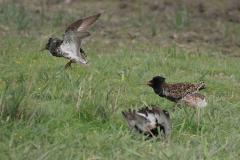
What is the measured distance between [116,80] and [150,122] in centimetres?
241

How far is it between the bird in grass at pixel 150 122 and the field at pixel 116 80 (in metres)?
0.12

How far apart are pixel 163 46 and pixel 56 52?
3.73 meters

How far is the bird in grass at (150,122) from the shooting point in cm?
440

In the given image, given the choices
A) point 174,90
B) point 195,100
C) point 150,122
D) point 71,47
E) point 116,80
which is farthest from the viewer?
point 71,47

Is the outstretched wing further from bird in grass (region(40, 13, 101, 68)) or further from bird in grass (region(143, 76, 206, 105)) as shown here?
bird in grass (region(40, 13, 101, 68))

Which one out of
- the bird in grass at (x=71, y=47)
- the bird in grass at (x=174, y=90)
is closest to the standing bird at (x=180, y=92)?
the bird in grass at (x=174, y=90)

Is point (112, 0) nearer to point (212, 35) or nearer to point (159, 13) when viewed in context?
point (159, 13)

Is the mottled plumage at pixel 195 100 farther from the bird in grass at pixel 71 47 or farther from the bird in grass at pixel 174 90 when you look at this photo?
the bird in grass at pixel 71 47

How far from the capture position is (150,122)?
443 centimetres

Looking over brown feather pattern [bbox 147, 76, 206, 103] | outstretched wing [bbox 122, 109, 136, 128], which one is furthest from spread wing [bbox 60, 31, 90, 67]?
outstretched wing [bbox 122, 109, 136, 128]

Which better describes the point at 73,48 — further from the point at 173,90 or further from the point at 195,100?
the point at 195,100

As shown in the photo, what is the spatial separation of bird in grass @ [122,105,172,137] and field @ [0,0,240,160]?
121 millimetres

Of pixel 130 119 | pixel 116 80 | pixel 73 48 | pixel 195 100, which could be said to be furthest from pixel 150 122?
pixel 73 48

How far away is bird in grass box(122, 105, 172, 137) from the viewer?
440 cm
